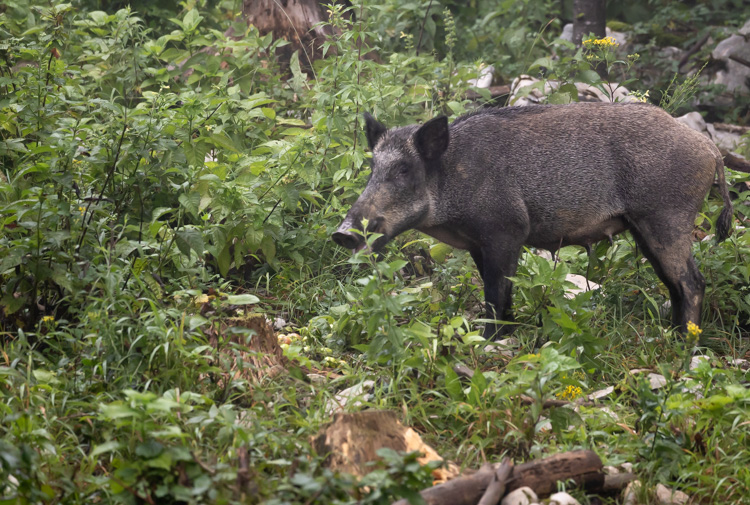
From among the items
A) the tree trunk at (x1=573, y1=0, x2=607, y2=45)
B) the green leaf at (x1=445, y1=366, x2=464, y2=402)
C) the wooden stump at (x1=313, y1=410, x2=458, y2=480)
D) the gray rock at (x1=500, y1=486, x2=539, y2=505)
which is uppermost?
the wooden stump at (x1=313, y1=410, x2=458, y2=480)

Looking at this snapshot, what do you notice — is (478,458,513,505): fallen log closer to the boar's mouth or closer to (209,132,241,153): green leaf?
the boar's mouth

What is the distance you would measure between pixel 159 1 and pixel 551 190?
5.76 meters

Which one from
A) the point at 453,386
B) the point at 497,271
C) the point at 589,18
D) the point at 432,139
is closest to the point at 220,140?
the point at 432,139

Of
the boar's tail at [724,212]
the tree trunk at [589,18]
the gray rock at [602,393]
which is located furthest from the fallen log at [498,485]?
the tree trunk at [589,18]

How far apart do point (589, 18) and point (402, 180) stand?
5.25m

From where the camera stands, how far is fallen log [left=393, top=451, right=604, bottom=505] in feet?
8.87

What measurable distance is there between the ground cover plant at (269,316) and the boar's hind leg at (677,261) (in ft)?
0.74

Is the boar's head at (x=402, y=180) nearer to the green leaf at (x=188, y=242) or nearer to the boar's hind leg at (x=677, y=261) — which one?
the green leaf at (x=188, y=242)

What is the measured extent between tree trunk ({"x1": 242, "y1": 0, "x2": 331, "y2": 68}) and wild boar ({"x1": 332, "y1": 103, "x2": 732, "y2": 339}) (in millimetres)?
3378

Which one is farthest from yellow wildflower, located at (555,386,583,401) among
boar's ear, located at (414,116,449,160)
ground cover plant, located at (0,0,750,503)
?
boar's ear, located at (414,116,449,160)

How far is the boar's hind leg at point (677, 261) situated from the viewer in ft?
16.1

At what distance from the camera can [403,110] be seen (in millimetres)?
6574

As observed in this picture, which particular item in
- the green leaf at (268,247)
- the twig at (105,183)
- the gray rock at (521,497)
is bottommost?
the green leaf at (268,247)

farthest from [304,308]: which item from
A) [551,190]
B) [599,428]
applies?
[599,428]
